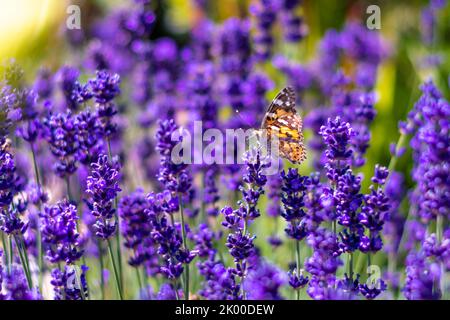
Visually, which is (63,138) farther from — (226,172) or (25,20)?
(25,20)

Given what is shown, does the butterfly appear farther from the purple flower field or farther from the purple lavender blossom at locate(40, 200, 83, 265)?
the purple lavender blossom at locate(40, 200, 83, 265)

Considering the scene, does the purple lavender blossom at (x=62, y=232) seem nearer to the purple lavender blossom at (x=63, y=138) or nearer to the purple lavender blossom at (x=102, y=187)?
the purple lavender blossom at (x=102, y=187)

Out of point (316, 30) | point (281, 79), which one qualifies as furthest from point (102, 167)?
point (316, 30)

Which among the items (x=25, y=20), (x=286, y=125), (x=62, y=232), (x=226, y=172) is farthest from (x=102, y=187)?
(x=25, y=20)

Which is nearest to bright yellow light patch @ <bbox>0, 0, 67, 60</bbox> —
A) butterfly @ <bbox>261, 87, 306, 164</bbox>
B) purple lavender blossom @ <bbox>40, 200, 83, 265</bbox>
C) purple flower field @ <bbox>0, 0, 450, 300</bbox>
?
purple flower field @ <bbox>0, 0, 450, 300</bbox>

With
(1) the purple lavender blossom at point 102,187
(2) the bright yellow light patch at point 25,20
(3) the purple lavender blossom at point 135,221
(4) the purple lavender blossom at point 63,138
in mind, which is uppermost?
(2) the bright yellow light patch at point 25,20

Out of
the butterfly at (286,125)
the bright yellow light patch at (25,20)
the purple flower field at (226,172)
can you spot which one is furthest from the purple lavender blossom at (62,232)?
the bright yellow light patch at (25,20)
